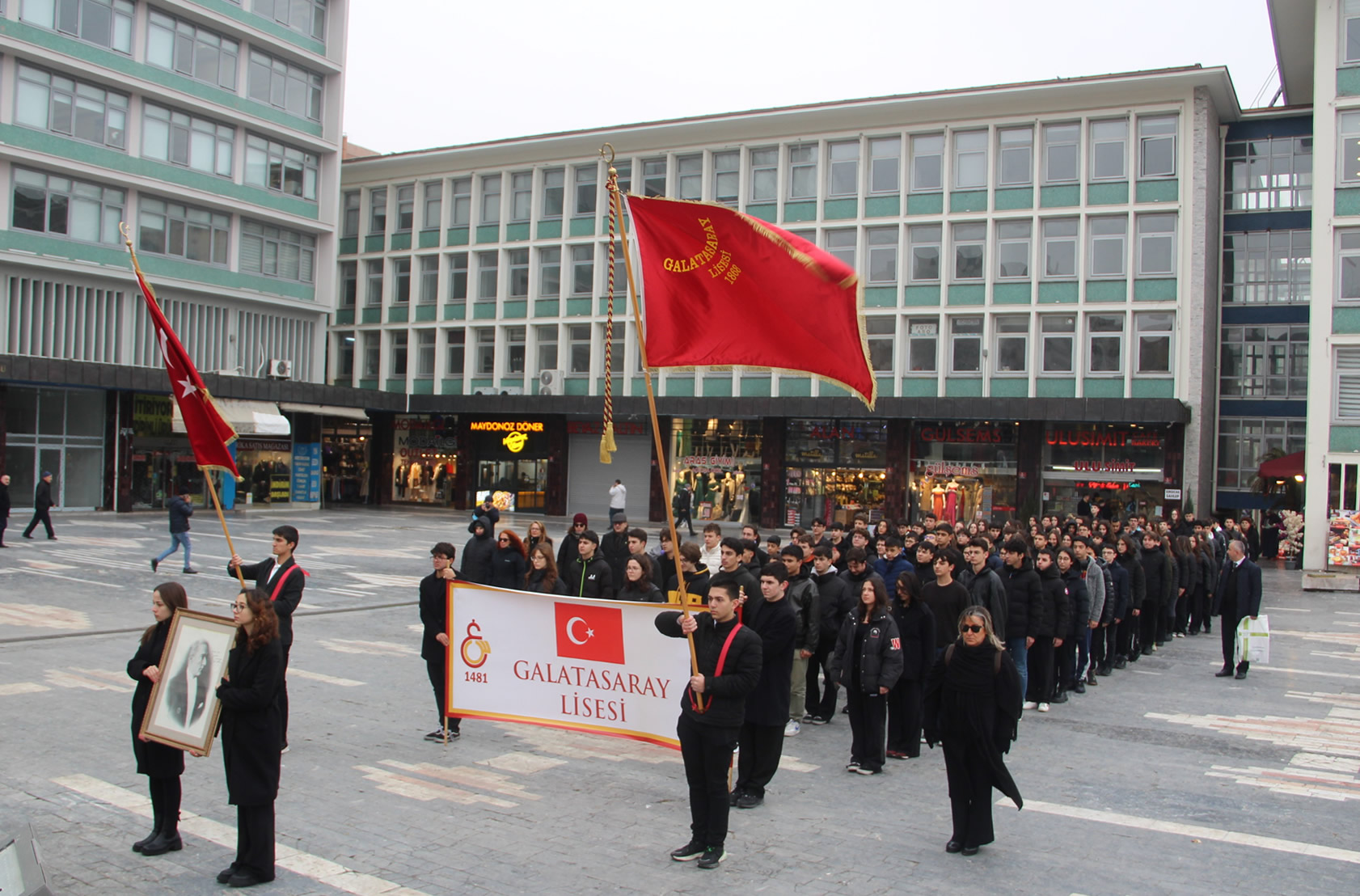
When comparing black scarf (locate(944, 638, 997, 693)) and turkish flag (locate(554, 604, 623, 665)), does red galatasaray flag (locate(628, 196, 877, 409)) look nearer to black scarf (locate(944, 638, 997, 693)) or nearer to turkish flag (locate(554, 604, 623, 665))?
black scarf (locate(944, 638, 997, 693))

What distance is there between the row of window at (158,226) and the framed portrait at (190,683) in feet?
111

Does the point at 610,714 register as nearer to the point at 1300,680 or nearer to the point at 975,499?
the point at 1300,680

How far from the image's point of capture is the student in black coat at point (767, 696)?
313 inches

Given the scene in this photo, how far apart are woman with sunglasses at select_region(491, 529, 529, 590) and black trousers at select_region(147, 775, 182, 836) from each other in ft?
16.2

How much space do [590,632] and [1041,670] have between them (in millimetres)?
5507

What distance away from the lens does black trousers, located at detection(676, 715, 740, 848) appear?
6.82 meters

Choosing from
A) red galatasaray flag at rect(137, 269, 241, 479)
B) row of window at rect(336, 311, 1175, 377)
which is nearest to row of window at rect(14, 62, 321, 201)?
row of window at rect(336, 311, 1175, 377)

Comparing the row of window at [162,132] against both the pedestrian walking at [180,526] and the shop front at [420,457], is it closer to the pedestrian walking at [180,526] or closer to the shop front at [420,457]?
the shop front at [420,457]

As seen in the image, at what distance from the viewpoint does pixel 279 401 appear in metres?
40.7

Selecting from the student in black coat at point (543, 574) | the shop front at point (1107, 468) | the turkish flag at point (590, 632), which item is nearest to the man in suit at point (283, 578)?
the turkish flag at point (590, 632)

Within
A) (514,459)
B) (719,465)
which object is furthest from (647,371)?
(514,459)

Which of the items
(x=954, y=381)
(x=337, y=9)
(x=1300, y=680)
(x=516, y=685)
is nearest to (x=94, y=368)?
(x=337, y=9)

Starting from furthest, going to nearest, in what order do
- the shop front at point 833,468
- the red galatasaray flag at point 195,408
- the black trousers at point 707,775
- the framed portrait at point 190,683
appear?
the shop front at point 833,468
the red galatasaray flag at point 195,408
the black trousers at point 707,775
the framed portrait at point 190,683

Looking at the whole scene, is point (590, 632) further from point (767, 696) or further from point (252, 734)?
point (252, 734)
